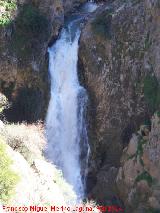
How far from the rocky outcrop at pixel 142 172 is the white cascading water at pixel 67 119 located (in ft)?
11.2

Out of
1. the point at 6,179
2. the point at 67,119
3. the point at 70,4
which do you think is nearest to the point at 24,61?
the point at 67,119

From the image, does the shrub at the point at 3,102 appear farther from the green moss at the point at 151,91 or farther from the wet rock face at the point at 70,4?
the wet rock face at the point at 70,4

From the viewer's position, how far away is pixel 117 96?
30.7 meters

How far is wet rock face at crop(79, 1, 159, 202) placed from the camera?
29.7 metres

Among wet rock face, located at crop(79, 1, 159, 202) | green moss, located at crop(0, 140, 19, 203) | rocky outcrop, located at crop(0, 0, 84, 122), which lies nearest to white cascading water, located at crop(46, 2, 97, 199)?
wet rock face, located at crop(79, 1, 159, 202)

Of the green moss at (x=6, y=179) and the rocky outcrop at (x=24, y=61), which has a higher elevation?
the rocky outcrop at (x=24, y=61)

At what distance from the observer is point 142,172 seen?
1073 inches

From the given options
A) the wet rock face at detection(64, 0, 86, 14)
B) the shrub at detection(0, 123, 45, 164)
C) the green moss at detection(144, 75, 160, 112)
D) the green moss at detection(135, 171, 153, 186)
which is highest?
the wet rock face at detection(64, 0, 86, 14)

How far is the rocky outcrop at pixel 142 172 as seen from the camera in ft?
86.2

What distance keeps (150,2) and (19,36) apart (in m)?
9.03

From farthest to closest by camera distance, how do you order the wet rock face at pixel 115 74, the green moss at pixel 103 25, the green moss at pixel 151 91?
the green moss at pixel 103 25
the wet rock face at pixel 115 74
the green moss at pixel 151 91

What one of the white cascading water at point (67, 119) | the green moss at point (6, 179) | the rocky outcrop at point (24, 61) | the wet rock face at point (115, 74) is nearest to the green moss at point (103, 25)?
the wet rock face at point (115, 74)

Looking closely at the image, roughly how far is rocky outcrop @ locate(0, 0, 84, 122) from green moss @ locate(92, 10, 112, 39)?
3519mm

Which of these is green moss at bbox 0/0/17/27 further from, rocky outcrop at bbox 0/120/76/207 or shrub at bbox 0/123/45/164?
rocky outcrop at bbox 0/120/76/207
